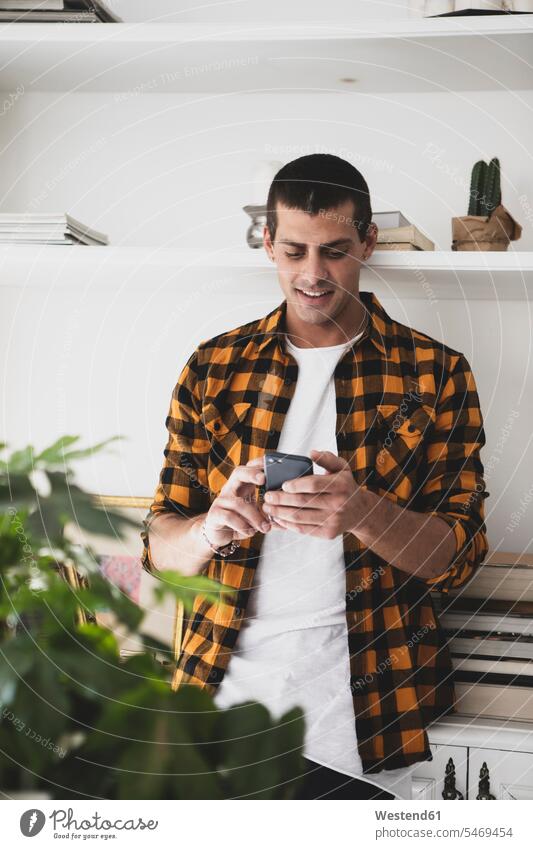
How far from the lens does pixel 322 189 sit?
944 mm

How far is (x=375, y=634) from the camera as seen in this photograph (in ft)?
2.95

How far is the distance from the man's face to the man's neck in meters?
0.01

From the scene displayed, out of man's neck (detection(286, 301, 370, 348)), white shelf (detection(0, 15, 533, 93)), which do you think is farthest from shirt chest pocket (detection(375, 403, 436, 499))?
white shelf (detection(0, 15, 533, 93))

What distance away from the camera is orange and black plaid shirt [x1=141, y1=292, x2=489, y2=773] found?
0.90 meters

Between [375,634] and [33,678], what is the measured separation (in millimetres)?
659

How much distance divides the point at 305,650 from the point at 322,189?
0.50 m

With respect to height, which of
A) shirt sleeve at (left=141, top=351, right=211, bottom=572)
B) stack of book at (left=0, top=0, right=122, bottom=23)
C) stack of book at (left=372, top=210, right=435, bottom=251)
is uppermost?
stack of book at (left=0, top=0, right=122, bottom=23)

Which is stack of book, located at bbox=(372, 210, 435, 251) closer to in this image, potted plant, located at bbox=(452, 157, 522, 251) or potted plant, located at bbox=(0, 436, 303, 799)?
potted plant, located at bbox=(452, 157, 522, 251)

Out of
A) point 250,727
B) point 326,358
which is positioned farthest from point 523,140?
point 250,727

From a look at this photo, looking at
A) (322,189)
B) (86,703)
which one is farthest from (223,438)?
(86,703)

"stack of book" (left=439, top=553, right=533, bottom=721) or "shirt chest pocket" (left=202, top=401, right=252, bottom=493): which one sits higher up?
"shirt chest pocket" (left=202, top=401, right=252, bottom=493)

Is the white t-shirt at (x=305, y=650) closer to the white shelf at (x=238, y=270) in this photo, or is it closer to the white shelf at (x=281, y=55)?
the white shelf at (x=238, y=270)
